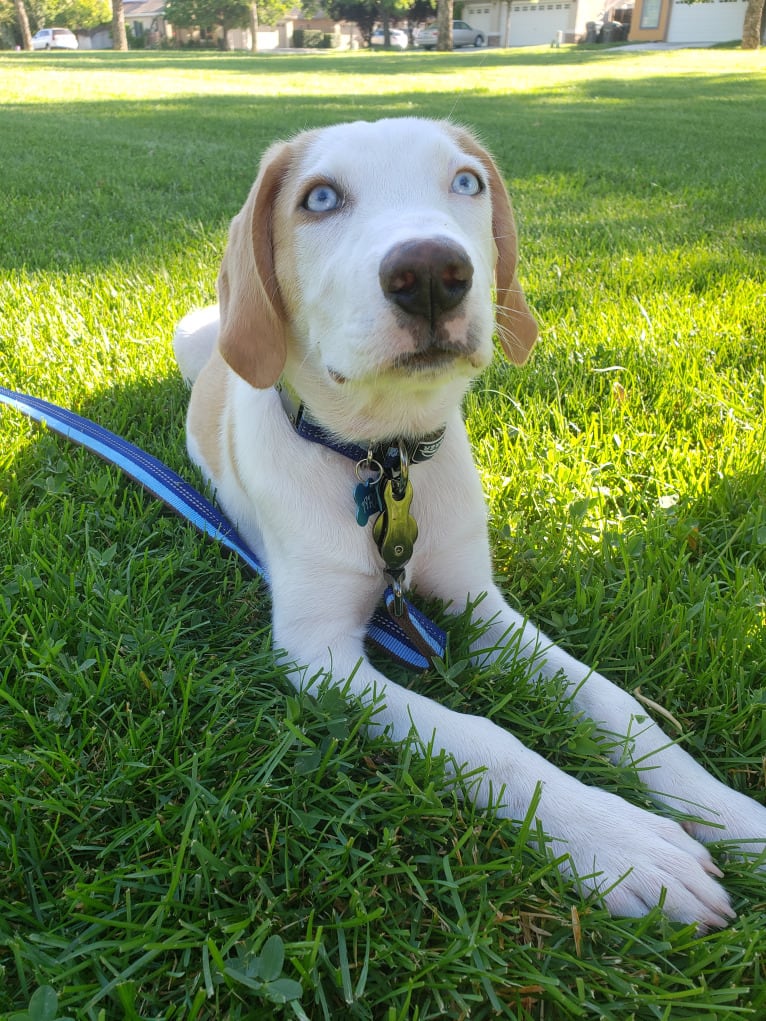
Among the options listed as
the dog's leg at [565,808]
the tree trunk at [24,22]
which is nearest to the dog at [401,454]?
the dog's leg at [565,808]

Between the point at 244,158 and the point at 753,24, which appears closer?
the point at 244,158

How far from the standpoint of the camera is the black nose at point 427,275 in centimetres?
167

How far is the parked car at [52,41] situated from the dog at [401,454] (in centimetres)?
7388

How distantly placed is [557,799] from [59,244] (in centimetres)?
578

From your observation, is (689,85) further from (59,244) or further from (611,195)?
(59,244)

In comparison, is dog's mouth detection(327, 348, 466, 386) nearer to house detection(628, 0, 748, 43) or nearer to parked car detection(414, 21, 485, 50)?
house detection(628, 0, 748, 43)

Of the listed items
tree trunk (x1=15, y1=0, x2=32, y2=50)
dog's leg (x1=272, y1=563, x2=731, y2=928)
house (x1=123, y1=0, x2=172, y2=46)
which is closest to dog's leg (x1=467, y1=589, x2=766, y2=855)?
dog's leg (x1=272, y1=563, x2=731, y2=928)

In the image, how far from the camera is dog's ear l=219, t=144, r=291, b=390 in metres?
2.17

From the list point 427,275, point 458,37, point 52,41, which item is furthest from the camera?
point 52,41

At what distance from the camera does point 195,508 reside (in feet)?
8.74

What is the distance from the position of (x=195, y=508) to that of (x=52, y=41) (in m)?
75.0

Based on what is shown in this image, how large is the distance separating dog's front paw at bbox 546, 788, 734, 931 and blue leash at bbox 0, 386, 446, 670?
646mm

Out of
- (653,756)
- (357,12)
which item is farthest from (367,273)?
(357,12)

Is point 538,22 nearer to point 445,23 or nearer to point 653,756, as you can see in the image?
point 445,23
